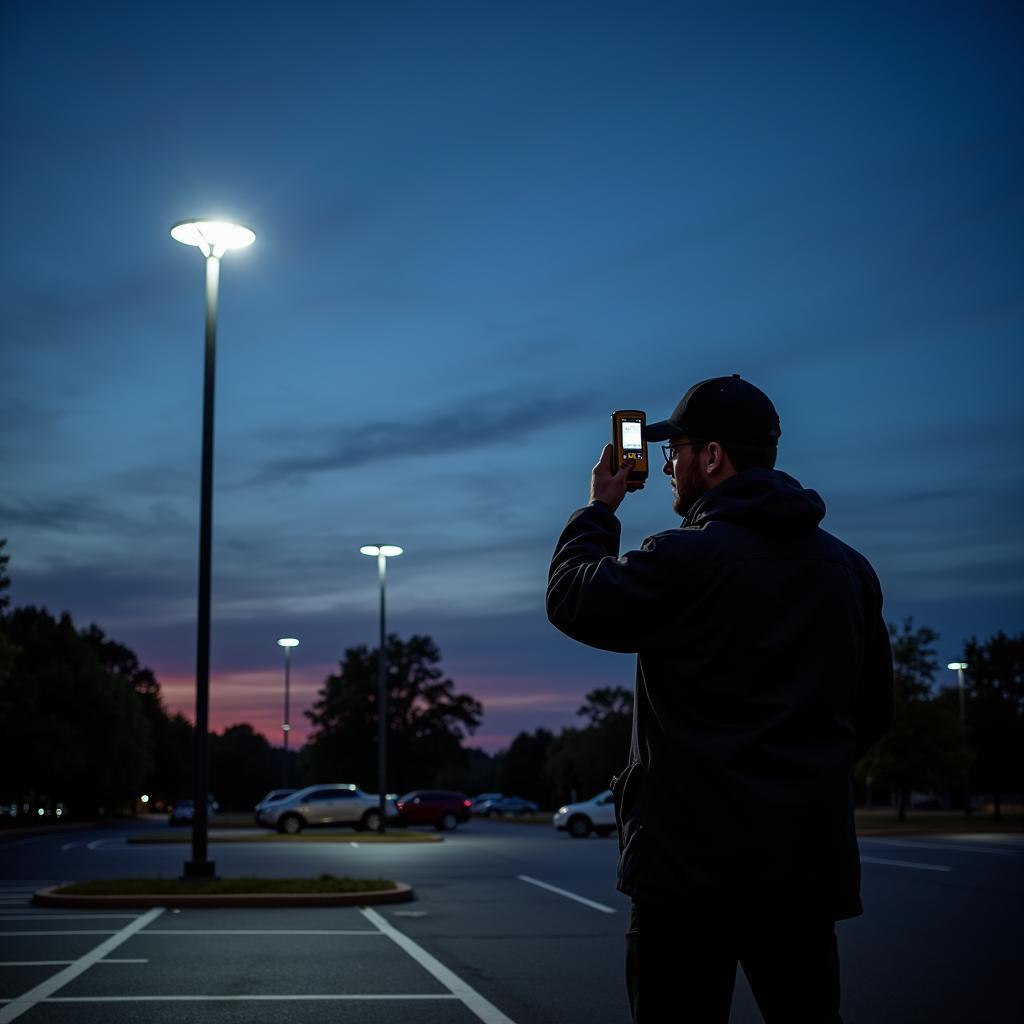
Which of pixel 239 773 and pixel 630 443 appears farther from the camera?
pixel 239 773

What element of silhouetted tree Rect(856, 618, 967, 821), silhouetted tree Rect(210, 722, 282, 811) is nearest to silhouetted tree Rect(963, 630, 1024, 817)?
silhouetted tree Rect(856, 618, 967, 821)

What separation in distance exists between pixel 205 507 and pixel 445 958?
27.2 feet

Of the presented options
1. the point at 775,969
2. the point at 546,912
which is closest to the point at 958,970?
the point at 546,912

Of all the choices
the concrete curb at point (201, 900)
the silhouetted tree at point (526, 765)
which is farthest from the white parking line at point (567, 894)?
the silhouetted tree at point (526, 765)

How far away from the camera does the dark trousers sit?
8.27 feet

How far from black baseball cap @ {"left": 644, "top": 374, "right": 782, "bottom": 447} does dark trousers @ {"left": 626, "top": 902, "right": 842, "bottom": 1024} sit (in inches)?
39.3

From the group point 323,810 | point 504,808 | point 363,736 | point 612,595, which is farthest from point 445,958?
point 363,736

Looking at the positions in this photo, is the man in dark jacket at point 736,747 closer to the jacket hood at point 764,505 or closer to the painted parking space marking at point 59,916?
the jacket hood at point 764,505

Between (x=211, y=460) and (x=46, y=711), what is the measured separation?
133ft

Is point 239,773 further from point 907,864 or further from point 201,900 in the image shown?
point 201,900

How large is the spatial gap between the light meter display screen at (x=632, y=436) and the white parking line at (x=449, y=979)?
4.87 meters

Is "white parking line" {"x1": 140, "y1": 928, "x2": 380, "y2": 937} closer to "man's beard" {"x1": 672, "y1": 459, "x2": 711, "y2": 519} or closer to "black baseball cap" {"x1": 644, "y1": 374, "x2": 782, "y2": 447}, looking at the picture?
"man's beard" {"x1": 672, "y1": 459, "x2": 711, "y2": 519}

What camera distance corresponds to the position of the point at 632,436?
3.05 metres

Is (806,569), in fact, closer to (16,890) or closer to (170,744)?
(16,890)
